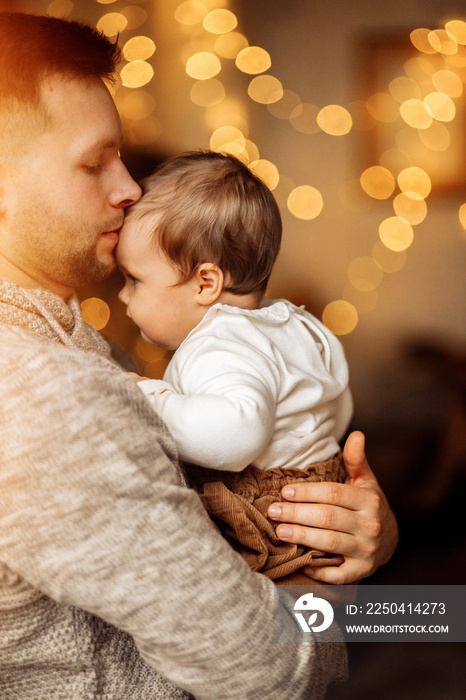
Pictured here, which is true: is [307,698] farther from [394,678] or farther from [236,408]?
[394,678]

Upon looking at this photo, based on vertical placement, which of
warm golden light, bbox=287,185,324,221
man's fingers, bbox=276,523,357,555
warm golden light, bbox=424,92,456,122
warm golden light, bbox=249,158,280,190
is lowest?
man's fingers, bbox=276,523,357,555

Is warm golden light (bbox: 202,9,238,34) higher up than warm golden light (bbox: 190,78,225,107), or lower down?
higher up

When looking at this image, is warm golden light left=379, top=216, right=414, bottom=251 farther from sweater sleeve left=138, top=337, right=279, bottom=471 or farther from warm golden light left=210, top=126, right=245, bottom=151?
sweater sleeve left=138, top=337, right=279, bottom=471

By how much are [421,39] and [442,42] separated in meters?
0.10

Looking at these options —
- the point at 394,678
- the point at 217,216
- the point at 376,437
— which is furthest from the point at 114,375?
the point at 376,437

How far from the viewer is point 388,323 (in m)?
2.58

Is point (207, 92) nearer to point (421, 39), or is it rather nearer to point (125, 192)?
point (421, 39)

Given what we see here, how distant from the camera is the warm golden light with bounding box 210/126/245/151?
7.59ft

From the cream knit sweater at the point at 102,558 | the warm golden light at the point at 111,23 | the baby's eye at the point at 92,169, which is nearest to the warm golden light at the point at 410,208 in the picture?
the warm golden light at the point at 111,23

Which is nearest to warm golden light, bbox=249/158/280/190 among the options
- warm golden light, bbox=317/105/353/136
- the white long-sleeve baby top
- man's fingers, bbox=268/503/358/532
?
warm golden light, bbox=317/105/353/136

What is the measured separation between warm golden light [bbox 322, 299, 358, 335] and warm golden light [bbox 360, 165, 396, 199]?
1.57 ft

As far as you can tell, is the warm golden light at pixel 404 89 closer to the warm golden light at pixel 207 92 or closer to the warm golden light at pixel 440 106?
the warm golden light at pixel 440 106

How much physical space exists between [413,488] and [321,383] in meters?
1.47

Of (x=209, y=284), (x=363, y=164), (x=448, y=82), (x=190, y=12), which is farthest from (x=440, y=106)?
(x=209, y=284)
